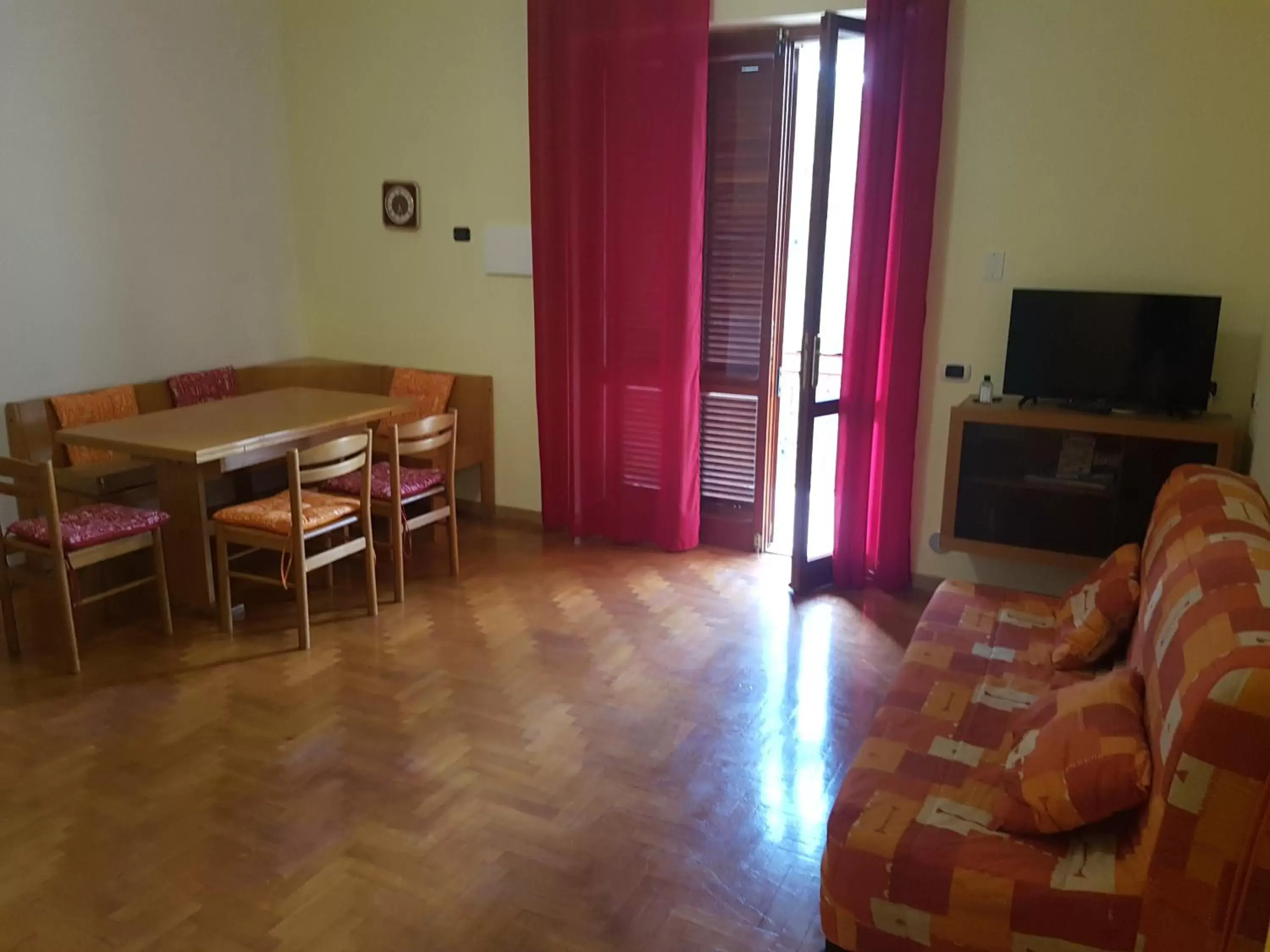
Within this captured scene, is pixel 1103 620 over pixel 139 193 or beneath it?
beneath

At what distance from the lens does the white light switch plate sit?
3945 mm

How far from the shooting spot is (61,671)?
3.43 metres

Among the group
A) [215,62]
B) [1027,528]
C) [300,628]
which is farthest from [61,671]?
[1027,528]

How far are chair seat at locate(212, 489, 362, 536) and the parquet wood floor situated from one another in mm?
432

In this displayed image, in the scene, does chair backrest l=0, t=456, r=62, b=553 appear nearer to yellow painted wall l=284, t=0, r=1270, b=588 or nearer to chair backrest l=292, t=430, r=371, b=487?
chair backrest l=292, t=430, r=371, b=487

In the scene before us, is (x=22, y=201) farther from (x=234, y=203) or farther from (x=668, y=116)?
(x=668, y=116)

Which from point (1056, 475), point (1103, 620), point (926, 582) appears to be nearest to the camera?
point (1103, 620)

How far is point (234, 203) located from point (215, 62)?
0.68 metres

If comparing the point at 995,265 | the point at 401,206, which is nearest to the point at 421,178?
the point at 401,206

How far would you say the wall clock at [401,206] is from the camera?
5.16 metres

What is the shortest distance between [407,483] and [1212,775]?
10.7 feet

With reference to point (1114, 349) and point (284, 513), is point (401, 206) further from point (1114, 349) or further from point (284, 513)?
point (1114, 349)

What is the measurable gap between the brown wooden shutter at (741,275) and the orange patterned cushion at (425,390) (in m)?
1.36

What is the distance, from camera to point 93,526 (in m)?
3.55
